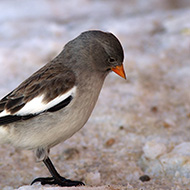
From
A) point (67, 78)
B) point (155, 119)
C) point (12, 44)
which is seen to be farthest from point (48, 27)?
point (67, 78)

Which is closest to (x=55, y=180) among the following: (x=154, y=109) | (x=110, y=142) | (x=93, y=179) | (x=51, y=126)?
(x=93, y=179)

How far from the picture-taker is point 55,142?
9.60 feet

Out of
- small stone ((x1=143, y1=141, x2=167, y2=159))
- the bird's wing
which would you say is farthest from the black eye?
small stone ((x1=143, y1=141, x2=167, y2=159))

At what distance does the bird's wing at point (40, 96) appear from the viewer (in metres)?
2.87

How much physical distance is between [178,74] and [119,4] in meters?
2.87

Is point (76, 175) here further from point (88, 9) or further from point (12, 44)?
point (88, 9)

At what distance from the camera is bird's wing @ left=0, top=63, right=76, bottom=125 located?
113 inches

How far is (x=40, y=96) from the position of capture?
9.58ft

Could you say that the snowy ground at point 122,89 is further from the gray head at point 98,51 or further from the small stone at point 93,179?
the gray head at point 98,51

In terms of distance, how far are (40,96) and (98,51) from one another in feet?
2.03

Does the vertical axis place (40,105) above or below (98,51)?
below

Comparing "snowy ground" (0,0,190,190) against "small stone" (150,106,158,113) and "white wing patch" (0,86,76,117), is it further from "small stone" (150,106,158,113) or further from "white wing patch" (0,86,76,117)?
"white wing patch" (0,86,76,117)

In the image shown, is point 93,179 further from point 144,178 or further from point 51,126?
point 51,126

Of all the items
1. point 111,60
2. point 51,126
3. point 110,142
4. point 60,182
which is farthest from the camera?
point 110,142
